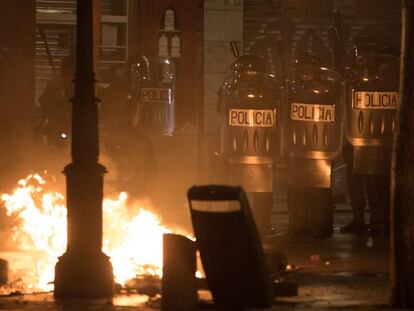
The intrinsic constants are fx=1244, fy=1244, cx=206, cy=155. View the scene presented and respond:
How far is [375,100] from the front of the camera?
16016mm

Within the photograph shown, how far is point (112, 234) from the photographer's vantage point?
14.6 meters

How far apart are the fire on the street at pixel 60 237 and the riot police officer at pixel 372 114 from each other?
2900mm

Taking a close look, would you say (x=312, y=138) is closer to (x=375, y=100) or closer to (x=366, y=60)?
(x=375, y=100)

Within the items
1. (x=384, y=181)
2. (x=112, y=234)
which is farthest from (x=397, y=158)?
(x=384, y=181)

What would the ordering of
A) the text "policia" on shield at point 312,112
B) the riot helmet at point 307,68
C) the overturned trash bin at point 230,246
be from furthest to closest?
→ 1. the text "policia" on shield at point 312,112
2. the riot helmet at point 307,68
3. the overturned trash bin at point 230,246

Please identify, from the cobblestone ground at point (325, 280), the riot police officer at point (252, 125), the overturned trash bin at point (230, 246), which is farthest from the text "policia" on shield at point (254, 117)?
the overturned trash bin at point (230, 246)

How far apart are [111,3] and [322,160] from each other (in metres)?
7.16

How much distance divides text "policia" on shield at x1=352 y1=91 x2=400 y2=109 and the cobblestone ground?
1.78 metres

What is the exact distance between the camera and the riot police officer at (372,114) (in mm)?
15969

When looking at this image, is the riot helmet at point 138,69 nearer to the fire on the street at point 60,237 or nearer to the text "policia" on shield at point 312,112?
the fire on the street at point 60,237

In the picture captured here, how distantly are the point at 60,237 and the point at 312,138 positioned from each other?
3625mm

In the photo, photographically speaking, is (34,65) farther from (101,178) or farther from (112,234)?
(101,178)

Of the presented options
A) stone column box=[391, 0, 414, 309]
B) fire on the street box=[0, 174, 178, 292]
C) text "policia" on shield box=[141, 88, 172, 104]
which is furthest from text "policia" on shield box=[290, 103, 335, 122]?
stone column box=[391, 0, 414, 309]

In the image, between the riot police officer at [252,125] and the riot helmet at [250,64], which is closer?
the riot police officer at [252,125]
